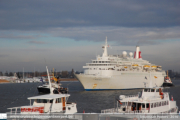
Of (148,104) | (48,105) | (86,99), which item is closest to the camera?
(48,105)

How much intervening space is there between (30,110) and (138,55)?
90.8 metres

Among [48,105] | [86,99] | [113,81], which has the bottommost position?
[86,99]

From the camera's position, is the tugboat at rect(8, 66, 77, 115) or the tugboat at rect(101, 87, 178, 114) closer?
the tugboat at rect(8, 66, 77, 115)

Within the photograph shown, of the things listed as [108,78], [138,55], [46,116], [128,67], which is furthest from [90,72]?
[46,116]

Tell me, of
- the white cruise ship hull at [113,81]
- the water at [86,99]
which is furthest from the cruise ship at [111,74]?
the water at [86,99]

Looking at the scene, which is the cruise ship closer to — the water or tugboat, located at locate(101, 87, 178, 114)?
the water

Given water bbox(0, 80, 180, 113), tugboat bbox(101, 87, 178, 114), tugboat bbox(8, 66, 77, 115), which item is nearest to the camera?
tugboat bbox(8, 66, 77, 115)

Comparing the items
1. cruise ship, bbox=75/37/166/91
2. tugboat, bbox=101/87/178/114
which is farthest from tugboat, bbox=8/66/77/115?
cruise ship, bbox=75/37/166/91

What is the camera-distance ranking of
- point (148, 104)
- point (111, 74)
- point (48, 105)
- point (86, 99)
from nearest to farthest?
point (48, 105)
point (148, 104)
point (86, 99)
point (111, 74)

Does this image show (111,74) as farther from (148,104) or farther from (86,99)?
(148,104)

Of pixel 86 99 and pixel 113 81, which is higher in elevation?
pixel 113 81

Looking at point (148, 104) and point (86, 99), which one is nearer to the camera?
point (148, 104)

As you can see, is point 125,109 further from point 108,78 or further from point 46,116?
point 108,78

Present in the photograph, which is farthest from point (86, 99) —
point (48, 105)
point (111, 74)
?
point (48, 105)
